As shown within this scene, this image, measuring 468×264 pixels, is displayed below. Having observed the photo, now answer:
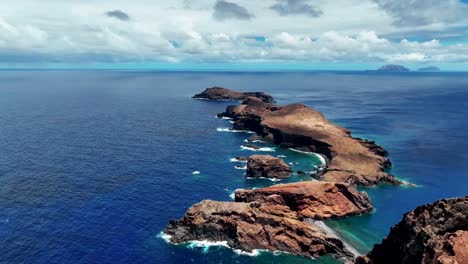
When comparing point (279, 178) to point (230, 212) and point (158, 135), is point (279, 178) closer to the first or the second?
point (230, 212)

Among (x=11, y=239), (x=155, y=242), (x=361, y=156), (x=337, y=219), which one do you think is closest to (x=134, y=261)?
(x=155, y=242)

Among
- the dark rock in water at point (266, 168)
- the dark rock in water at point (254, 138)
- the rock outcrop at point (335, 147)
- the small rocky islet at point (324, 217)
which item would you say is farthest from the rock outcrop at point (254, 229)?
the dark rock in water at point (254, 138)

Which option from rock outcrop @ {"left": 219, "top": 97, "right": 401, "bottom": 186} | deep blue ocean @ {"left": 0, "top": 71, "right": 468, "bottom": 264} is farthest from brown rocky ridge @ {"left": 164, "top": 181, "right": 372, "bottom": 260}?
rock outcrop @ {"left": 219, "top": 97, "right": 401, "bottom": 186}

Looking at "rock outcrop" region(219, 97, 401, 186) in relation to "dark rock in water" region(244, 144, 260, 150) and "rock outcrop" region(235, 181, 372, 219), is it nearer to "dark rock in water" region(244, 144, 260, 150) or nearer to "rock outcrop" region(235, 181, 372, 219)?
"dark rock in water" region(244, 144, 260, 150)

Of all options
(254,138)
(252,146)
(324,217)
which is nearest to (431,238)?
(324,217)

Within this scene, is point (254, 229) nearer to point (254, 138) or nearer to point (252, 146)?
point (252, 146)

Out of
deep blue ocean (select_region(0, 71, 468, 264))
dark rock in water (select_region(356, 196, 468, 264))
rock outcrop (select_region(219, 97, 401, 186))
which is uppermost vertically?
dark rock in water (select_region(356, 196, 468, 264))

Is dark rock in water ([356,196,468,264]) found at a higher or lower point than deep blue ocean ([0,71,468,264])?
higher
